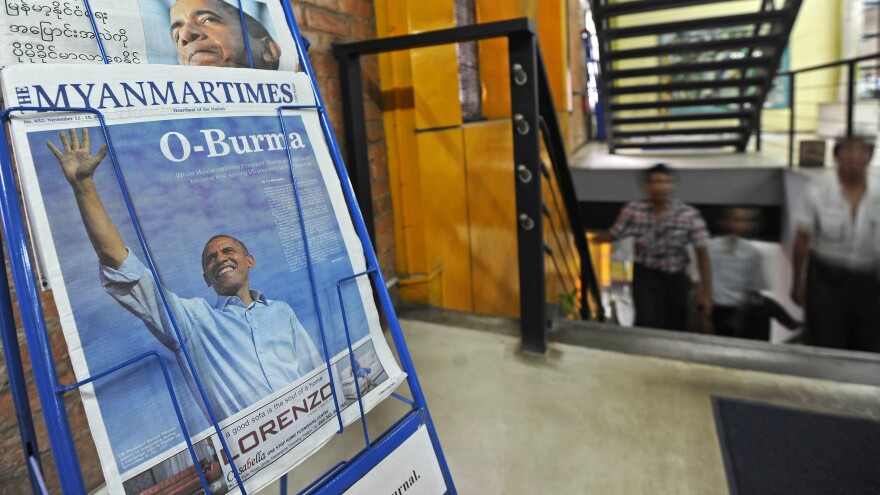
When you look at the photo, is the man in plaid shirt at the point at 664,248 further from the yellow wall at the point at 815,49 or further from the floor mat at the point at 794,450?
the yellow wall at the point at 815,49

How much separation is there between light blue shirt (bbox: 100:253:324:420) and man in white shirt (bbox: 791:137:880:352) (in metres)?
2.50

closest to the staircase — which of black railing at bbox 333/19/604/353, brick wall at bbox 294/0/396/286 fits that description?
brick wall at bbox 294/0/396/286

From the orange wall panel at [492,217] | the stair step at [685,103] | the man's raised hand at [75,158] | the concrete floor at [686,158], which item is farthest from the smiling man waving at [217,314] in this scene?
the stair step at [685,103]

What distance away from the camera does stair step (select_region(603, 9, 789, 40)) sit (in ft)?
14.8

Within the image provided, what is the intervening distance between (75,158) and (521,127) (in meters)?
1.23

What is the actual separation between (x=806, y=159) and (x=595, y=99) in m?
5.64

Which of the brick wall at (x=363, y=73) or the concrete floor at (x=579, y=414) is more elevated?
the brick wall at (x=363, y=73)

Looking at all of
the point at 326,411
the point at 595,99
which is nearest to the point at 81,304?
the point at 326,411

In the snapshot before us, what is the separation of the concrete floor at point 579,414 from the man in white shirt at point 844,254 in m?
1.05

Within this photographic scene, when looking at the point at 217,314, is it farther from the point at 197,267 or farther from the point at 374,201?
the point at 374,201

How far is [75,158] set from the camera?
583 mm

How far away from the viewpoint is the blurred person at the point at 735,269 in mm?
2514

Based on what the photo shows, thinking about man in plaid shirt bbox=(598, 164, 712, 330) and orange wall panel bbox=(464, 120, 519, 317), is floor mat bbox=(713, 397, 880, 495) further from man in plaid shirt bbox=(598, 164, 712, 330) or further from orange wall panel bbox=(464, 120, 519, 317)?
orange wall panel bbox=(464, 120, 519, 317)

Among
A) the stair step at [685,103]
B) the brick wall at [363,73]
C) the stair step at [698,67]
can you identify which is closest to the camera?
the brick wall at [363,73]
